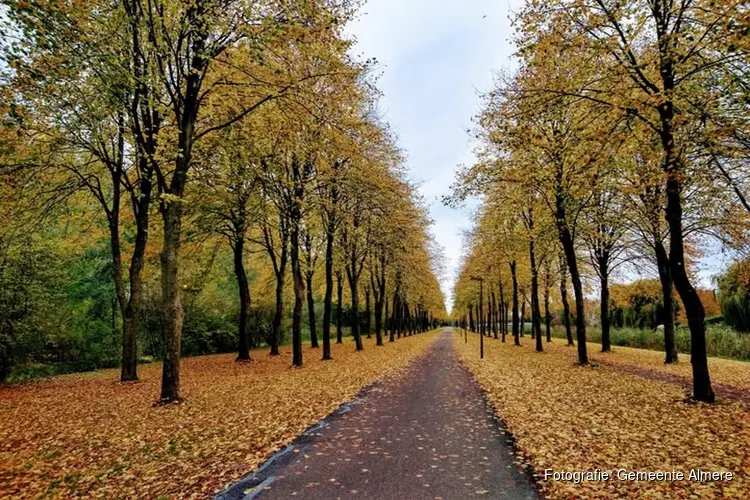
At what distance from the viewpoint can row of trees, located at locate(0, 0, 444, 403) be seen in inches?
361

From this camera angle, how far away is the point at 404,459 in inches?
230

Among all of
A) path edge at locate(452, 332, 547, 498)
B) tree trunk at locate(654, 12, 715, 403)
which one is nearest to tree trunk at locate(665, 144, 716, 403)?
tree trunk at locate(654, 12, 715, 403)

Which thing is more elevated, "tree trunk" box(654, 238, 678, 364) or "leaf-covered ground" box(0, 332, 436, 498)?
"tree trunk" box(654, 238, 678, 364)

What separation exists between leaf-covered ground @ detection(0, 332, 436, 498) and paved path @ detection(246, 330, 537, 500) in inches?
31.0

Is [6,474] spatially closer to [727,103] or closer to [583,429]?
[583,429]

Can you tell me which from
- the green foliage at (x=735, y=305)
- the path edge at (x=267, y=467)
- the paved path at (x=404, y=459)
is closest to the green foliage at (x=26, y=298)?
the path edge at (x=267, y=467)

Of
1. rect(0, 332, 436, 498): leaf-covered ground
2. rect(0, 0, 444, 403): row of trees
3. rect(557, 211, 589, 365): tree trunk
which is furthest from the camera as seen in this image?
rect(557, 211, 589, 365): tree trunk

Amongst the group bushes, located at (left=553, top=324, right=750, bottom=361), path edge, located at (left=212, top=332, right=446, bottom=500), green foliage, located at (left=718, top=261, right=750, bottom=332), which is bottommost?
bushes, located at (left=553, top=324, right=750, bottom=361)

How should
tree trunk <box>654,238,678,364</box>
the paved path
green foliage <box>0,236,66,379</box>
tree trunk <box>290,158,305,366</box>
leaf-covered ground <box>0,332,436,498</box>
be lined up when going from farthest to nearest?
tree trunk <box>290,158,305,366</box> < tree trunk <box>654,238,678,364</box> < green foliage <box>0,236,66,379</box> < leaf-covered ground <box>0,332,436,498</box> < the paved path

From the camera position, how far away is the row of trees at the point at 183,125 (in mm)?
9180

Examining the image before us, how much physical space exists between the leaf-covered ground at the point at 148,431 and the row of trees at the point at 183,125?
1.68 metres

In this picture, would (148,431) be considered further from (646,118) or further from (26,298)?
(646,118)

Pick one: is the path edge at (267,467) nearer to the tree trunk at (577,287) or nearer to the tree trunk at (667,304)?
the tree trunk at (577,287)

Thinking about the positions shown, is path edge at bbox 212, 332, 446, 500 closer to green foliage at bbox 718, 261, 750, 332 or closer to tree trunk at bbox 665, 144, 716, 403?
tree trunk at bbox 665, 144, 716, 403
